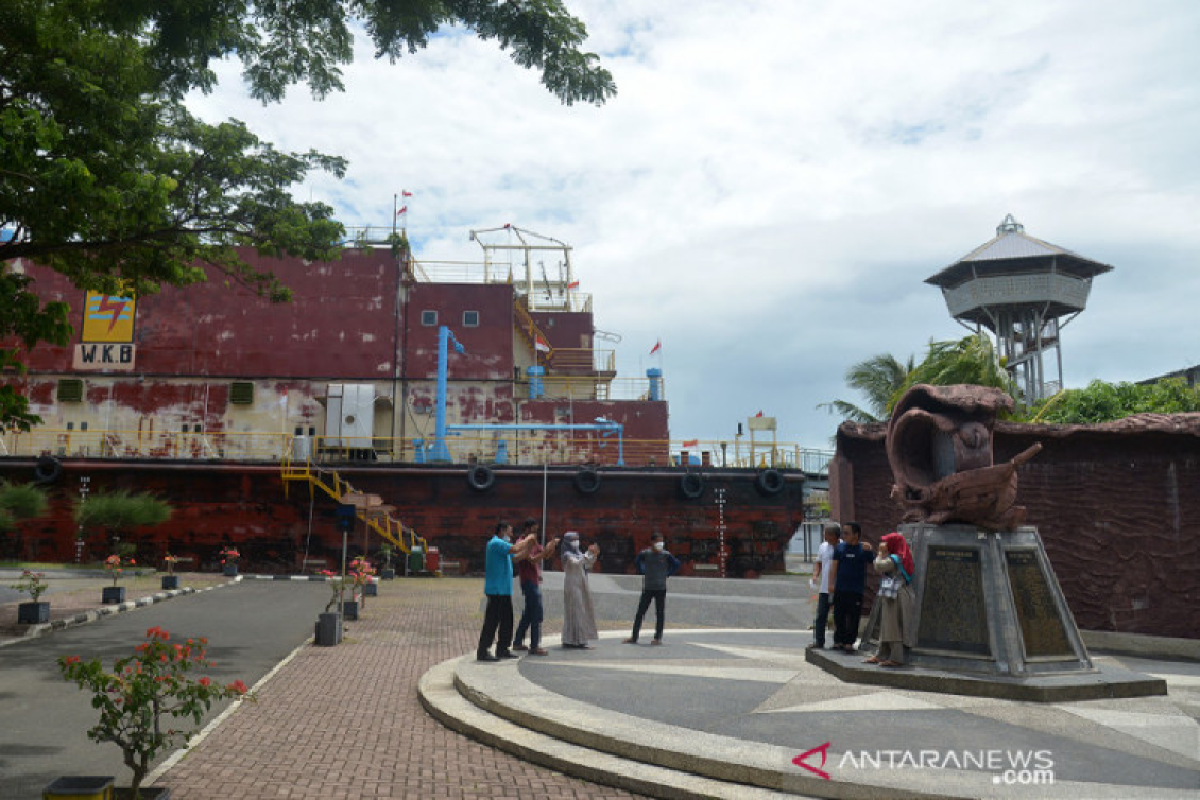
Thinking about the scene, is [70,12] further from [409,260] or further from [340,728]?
[409,260]

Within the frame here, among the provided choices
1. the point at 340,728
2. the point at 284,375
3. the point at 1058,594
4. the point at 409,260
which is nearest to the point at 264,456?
the point at 284,375

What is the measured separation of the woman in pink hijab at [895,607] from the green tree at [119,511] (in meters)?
20.9

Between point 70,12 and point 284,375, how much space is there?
68.7ft

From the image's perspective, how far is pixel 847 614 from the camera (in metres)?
9.12

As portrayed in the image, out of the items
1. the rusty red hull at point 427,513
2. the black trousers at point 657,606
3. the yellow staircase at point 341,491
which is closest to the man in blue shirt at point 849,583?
the black trousers at point 657,606

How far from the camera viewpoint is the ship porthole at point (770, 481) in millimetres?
24906

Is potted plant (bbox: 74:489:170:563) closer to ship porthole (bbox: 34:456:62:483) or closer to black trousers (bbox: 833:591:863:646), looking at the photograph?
ship porthole (bbox: 34:456:62:483)

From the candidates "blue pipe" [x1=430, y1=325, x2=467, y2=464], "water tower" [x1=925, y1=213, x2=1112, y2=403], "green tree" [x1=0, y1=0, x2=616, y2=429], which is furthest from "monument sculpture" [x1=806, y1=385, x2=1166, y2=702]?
"water tower" [x1=925, y1=213, x2=1112, y2=403]

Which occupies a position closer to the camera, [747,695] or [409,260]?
[747,695]

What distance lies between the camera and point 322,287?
1193 inches

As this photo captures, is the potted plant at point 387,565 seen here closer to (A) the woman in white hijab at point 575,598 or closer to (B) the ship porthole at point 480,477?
(B) the ship porthole at point 480,477

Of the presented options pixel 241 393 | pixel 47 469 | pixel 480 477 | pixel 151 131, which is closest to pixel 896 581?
pixel 151 131

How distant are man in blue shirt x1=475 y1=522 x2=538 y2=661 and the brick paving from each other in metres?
0.92

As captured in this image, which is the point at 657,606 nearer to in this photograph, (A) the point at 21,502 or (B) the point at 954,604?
(B) the point at 954,604
